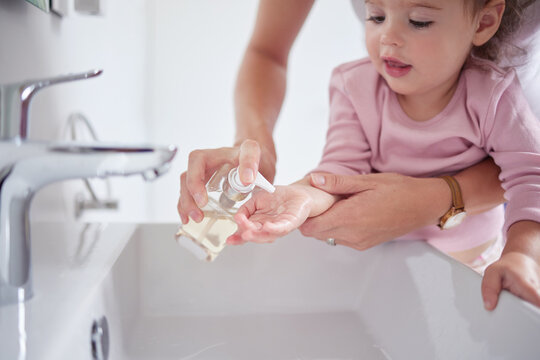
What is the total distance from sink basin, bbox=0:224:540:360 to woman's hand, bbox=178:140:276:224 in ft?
0.38

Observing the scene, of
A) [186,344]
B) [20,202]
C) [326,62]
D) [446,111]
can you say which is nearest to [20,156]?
[20,202]

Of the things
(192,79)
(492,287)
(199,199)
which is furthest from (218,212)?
(192,79)

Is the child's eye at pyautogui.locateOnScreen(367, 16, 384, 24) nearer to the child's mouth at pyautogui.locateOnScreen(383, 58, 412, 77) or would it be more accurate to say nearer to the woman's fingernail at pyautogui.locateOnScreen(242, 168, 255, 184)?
the child's mouth at pyautogui.locateOnScreen(383, 58, 412, 77)

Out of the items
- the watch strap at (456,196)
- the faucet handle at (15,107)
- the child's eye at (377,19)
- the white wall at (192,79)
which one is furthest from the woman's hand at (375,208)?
the white wall at (192,79)

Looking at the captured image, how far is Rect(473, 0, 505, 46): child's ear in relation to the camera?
0.68 m

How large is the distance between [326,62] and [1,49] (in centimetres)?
164

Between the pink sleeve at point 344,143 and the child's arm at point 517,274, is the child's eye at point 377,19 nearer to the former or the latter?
the pink sleeve at point 344,143

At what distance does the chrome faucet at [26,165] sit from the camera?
34 centimetres

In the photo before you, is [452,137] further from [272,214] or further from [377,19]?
[272,214]

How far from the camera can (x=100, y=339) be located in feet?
1.56

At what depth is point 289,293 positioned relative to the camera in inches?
27.0

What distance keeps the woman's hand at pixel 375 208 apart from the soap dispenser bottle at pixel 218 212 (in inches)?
4.4

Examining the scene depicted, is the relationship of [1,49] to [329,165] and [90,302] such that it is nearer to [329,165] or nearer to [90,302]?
[90,302]

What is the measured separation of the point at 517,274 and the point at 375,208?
0.67ft
